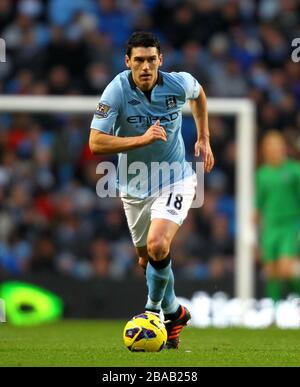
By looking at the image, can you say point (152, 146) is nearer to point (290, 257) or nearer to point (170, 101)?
point (170, 101)

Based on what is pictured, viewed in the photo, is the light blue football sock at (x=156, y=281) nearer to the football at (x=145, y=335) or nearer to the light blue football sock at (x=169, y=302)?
the football at (x=145, y=335)

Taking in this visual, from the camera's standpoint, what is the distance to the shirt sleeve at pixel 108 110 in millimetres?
7211

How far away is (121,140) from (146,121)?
1.41ft

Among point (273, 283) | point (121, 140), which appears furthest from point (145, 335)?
point (273, 283)

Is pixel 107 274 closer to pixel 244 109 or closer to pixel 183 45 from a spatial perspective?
pixel 244 109

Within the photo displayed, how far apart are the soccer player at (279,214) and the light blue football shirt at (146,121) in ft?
14.9

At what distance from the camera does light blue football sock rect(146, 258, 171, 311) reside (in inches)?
287

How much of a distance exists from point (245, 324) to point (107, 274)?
1.83 meters

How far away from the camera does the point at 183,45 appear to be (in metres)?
15.6

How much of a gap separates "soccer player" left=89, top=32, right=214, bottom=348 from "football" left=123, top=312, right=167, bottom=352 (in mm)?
205

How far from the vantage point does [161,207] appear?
7441 mm

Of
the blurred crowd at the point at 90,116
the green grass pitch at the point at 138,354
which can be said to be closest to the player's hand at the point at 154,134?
the green grass pitch at the point at 138,354
